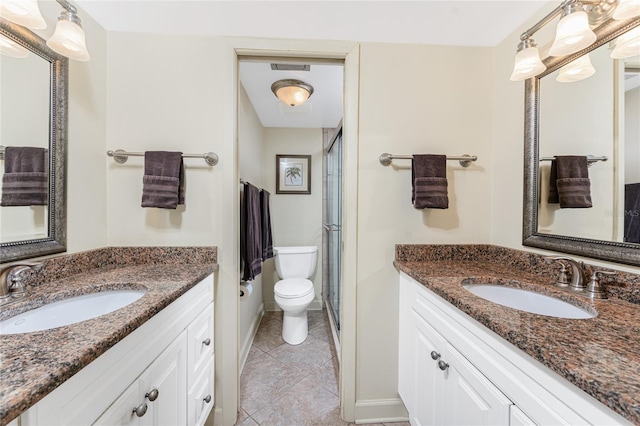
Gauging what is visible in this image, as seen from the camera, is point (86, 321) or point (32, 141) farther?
point (32, 141)

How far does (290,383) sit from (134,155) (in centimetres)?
166

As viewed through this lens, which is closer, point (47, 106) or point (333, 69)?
point (47, 106)

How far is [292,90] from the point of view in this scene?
5.82ft

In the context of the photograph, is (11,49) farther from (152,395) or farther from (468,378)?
(468,378)

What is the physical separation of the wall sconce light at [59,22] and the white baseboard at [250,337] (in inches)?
71.5

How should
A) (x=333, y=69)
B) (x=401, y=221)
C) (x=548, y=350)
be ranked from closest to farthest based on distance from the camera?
(x=548, y=350) → (x=401, y=221) → (x=333, y=69)

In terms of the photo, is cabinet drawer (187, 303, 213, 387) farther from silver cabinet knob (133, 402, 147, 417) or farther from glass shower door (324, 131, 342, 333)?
glass shower door (324, 131, 342, 333)

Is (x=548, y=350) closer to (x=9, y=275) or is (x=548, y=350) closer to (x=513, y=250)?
(x=513, y=250)

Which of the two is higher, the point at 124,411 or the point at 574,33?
the point at 574,33

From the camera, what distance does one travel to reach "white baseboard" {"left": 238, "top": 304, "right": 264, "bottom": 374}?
5.96 ft

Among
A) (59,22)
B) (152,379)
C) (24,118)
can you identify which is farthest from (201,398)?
(59,22)

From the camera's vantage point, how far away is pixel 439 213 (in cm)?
138

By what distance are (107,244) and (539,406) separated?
5.87 ft

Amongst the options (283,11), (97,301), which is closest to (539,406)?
(97,301)
